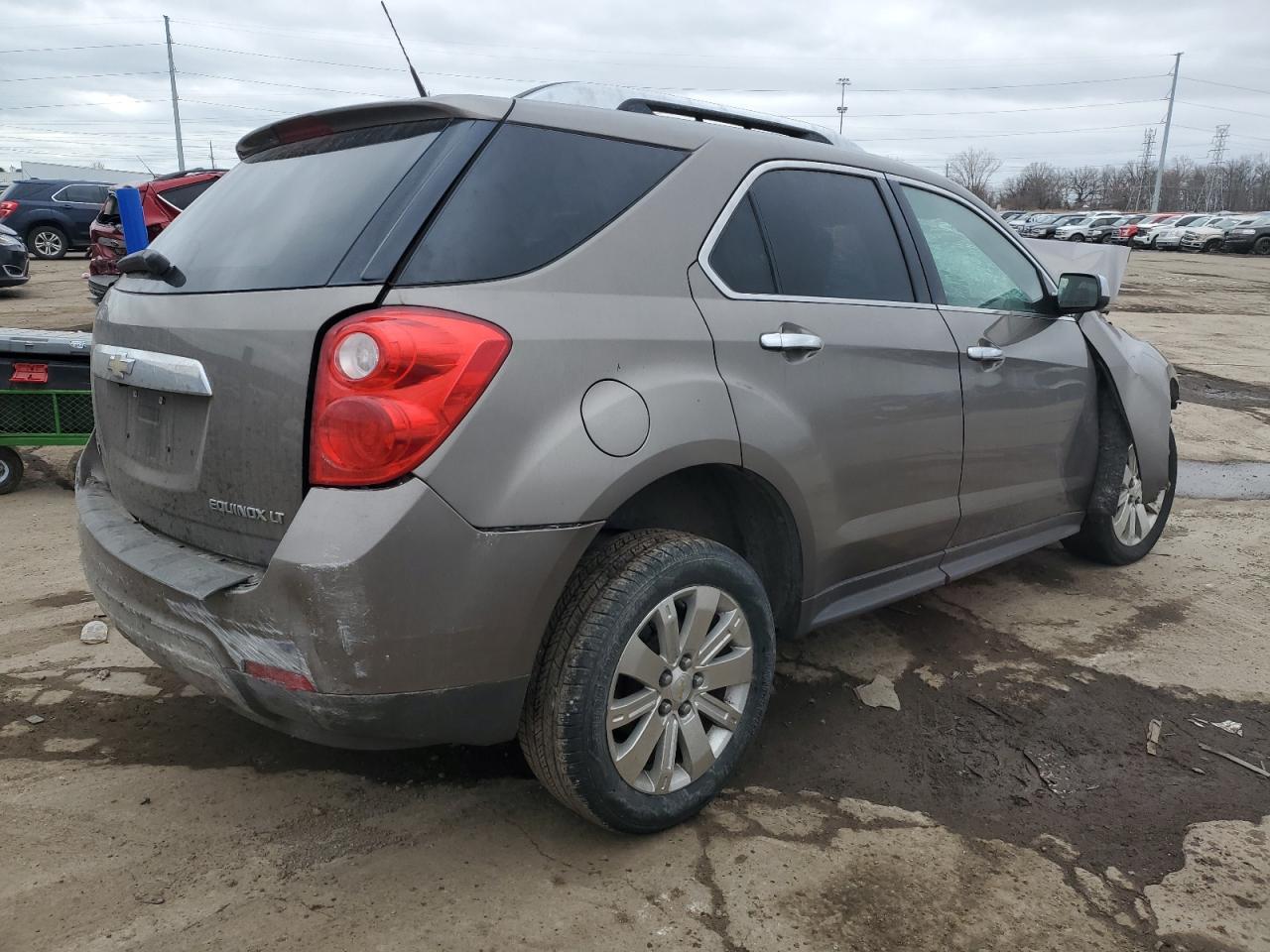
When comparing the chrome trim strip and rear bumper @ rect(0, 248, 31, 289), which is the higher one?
the chrome trim strip

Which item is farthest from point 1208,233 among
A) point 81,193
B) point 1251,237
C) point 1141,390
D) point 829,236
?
point 829,236

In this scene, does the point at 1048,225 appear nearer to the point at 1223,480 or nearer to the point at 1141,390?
the point at 1223,480

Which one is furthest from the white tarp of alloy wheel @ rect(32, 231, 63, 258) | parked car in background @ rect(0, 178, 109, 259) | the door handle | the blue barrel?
alloy wheel @ rect(32, 231, 63, 258)

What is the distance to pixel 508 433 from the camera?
6.75 feet

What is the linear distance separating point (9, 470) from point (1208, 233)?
142ft

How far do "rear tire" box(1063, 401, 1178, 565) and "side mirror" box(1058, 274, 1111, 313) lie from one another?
60 centimetres

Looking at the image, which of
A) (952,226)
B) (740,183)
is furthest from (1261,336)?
(740,183)

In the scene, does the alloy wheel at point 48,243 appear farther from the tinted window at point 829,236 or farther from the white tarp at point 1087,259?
the tinted window at point 829,236

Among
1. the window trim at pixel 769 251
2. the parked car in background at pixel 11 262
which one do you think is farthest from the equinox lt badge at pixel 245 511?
the parked car in background at pixel 11 262

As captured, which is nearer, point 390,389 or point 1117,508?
point 390,389

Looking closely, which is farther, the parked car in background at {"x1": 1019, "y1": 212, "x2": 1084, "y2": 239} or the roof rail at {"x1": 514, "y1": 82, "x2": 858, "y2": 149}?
the parked car in background at {"x1": 1019, "y1": 212, "x2": 1084, "y2": 239}

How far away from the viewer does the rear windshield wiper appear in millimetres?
2512

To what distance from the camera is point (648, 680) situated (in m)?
2.33

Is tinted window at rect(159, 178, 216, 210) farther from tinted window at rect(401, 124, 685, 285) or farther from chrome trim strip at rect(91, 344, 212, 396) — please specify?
tinted window at rect(401, 124, 685, 285)
